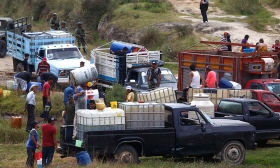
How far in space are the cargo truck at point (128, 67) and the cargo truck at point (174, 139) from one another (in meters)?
6.88

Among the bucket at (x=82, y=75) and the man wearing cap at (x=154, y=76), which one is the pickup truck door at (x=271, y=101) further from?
the bucket at (x=82, y=75)

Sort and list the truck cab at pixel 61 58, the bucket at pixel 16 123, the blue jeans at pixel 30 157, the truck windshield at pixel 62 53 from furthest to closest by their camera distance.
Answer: the truck windshield at pixel 62 53
the truck cab at pixel 61 58
the bucket at pixel 16 123
the blue jeans at pixel 30 157

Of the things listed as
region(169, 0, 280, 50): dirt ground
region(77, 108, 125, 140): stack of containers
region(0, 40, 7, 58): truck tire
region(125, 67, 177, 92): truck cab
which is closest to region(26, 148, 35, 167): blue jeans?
region(77, 108, 125, 140): stack of containers

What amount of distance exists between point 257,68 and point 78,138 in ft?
25.4

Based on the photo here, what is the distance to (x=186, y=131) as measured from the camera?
14.8 m

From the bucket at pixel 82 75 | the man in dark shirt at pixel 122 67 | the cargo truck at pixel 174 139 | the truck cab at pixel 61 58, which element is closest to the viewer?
the cargo truck at pixel 174 139

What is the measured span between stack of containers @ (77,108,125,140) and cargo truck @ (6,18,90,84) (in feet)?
37.4

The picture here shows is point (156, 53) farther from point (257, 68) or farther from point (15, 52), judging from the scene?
point (15, 52)

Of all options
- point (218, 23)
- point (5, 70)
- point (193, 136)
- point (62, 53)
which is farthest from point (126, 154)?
point (218, 23)

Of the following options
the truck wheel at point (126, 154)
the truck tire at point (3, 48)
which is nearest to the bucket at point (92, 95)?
the truck wheel at point (126, 154)

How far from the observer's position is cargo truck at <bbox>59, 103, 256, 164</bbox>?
1402 centimetres

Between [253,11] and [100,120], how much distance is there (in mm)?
24940

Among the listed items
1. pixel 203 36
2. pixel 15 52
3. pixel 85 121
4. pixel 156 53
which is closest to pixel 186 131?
pixel 85 121

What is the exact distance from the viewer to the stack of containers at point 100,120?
1411 cm
